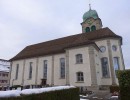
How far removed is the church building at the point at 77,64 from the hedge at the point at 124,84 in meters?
10.4

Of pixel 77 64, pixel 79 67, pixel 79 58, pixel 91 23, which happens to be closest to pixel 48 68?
pixel 77 64

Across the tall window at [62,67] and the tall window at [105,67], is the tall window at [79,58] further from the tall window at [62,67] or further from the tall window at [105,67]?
the tall window at [105,67]

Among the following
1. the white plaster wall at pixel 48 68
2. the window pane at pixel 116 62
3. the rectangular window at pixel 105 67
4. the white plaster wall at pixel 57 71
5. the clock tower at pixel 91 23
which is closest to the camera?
the rectangular window at pixel 105 67

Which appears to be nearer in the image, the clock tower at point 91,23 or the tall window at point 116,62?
the tall window at point 116,62

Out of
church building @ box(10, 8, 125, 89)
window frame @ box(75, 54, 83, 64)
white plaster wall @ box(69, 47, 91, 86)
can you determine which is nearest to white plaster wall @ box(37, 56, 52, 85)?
church building @ box(10, 8, 125, 89)

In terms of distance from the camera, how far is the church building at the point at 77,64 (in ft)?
72.7

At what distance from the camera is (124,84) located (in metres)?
10.3

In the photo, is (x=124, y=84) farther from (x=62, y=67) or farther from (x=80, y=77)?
(x=62, y=67)

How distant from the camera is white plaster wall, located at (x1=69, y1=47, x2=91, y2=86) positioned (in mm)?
21453

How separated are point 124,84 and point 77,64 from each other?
12864 mm

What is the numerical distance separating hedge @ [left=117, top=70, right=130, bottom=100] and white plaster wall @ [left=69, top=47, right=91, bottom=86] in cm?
1080

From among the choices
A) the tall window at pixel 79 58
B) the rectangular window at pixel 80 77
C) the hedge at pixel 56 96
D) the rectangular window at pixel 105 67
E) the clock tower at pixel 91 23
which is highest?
the clock tower at pixel 91 23

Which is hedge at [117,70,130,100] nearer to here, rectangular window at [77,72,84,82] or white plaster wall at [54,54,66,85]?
rectangular window at [77,72,84,82]

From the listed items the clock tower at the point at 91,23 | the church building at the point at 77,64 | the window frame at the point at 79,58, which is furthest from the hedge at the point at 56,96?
the clock tower at the point at 91,23
